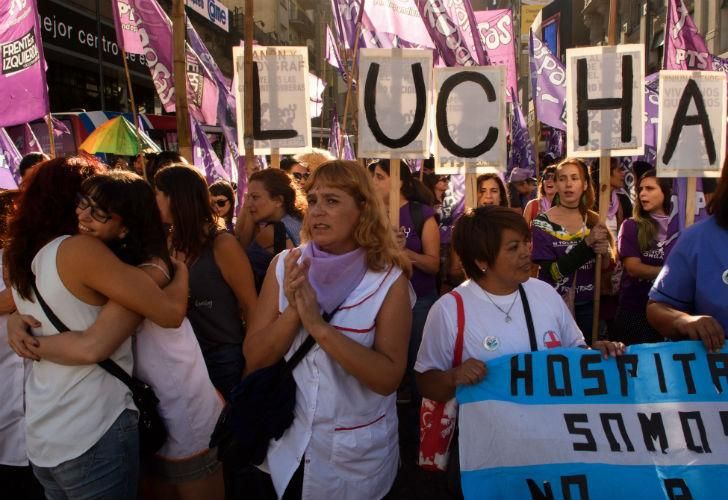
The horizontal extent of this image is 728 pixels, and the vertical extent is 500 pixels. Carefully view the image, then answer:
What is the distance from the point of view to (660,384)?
217 centimetres

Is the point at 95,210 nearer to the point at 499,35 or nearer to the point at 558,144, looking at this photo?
the point at 499,35

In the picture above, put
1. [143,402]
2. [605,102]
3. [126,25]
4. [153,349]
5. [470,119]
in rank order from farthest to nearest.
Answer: [126,25]
[470,119]
[605,102]
[153,349]
[143,402]

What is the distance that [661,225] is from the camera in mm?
4258

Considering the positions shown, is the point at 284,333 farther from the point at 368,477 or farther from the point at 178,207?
the point at 178,207

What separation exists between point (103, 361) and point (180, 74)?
2.98 meters

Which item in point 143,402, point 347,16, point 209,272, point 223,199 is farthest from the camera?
point 347,16

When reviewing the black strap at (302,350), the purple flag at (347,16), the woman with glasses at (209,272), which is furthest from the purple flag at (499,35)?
the black strap at (302,350)

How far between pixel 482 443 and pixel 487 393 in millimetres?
170

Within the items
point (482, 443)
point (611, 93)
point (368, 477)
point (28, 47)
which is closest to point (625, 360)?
point (482, 443)

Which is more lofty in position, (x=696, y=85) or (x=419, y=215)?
(x=696, y=85)

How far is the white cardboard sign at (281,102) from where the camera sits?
14.4ft

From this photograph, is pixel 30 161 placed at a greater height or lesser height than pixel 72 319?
greater

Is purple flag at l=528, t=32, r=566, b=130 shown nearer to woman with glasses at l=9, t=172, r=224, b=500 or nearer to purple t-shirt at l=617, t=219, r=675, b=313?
purple t-shirt at l=617, t=219, r=675, b=313

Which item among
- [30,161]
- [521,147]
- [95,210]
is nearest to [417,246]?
[95,210]
